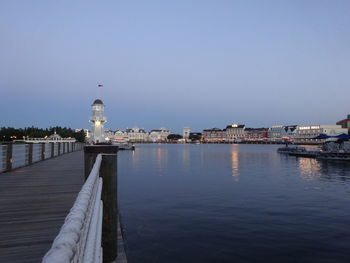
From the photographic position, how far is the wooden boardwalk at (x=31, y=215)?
5.38 meters

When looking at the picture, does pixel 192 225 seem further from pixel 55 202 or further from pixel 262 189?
pixel 262 189

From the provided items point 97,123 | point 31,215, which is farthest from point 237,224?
point 97,123

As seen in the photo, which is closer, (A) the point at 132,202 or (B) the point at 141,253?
(B) the point at 141,253

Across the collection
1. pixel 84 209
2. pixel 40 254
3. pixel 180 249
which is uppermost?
pixel 84 209

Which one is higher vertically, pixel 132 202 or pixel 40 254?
pixel 40 254

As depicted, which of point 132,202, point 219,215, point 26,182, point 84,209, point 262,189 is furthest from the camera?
Result: point 262,189

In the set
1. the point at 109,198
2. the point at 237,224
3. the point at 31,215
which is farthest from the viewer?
the point at 237,224

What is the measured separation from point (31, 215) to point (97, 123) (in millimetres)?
52427

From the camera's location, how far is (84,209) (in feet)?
7.30

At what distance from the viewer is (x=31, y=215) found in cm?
767

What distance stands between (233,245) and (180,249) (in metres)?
2.56

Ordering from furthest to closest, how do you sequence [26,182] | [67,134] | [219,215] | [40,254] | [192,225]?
1. [67,134]
2. [219,215]
3. [192,225]
4. [26,182]
5. [40,254]

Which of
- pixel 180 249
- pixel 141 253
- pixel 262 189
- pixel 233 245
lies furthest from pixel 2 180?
pixel 262 189

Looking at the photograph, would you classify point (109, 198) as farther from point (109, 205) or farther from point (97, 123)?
point (97, 123)
